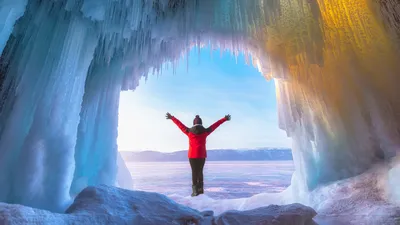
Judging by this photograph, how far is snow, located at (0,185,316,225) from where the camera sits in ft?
9.84

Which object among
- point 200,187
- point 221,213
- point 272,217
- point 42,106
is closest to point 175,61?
point 200,187

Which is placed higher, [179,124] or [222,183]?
[179,124]

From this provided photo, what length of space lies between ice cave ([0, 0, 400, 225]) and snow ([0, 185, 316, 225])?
15 mm

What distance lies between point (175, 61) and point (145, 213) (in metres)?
4.39

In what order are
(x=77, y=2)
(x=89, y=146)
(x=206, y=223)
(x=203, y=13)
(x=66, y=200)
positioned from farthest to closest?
(x=89, y=146) < (x=203, y=13) < (x=77, y=2) < (x=66, y=200) < (x=206, y=223)

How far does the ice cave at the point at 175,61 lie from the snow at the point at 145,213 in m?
0.01

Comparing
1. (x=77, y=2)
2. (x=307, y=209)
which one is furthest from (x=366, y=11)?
(x=77, y=2)

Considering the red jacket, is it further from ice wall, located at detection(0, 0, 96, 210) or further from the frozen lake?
ice wall, located at detection(0, 0, 96, 210)

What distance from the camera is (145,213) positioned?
3227 mm

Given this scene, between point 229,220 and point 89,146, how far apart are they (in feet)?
13.1

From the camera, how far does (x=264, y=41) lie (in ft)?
20.3

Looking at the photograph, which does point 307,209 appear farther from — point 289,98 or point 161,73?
point 161,73

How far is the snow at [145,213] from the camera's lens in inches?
118

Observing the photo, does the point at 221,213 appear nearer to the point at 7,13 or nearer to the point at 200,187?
the point at 200,187
